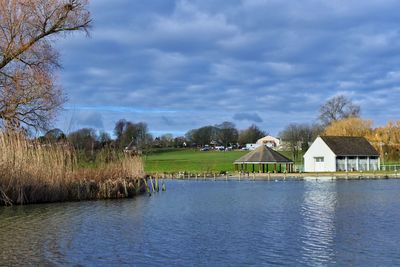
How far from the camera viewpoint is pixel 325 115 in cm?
8619

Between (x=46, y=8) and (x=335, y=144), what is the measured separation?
44.8 metres

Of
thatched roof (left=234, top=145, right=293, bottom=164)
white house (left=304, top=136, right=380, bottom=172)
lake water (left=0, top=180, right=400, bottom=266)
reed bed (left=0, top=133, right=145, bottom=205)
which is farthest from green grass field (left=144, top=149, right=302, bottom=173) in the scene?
lake water (left=0, top=180, right=400, bottom=266)

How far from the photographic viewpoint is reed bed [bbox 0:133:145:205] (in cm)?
2047

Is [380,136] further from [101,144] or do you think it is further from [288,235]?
[288,235]

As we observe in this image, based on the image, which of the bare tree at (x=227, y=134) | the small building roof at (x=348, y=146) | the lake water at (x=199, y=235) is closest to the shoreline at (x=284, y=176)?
the small building roof at (x=348, y=146)

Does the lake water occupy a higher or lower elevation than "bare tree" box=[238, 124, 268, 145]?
lower

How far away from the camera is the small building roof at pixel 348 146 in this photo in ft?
196

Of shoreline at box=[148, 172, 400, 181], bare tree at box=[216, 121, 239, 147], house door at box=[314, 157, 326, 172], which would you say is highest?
bare tree at box=[216, 121, 239, 147]

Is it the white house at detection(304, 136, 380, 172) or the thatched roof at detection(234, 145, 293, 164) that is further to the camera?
the white house at detection(304, 136, 380, 172)

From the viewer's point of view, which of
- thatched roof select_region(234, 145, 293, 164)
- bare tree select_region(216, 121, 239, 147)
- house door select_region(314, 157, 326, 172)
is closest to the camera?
thatched roof select_region(234, 145, 293, 164)

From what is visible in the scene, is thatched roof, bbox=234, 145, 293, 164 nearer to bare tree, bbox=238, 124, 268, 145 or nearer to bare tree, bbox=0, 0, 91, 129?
bare tree, bbox=0, 0, 91, 129

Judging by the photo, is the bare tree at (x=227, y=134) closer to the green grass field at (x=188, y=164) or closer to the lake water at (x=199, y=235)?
the green grass field at (x=188, y=164)

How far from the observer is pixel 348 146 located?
61.3 meters

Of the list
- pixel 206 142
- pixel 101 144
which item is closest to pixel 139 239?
pixel 101 144
